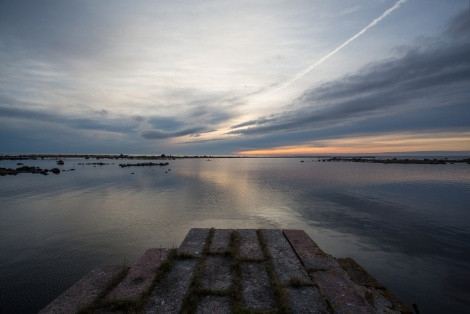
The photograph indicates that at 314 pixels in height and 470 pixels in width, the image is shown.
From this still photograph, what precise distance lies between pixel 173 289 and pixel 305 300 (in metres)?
2.92

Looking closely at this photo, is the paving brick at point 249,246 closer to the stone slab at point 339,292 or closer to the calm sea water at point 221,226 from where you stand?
the stone slab at point 339,292

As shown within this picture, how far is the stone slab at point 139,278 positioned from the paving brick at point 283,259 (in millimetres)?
3209

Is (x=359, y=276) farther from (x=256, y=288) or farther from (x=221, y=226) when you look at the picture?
(x=221, y=226)

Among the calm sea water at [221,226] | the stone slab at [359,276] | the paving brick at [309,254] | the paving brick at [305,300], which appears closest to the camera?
the paving brick at [305,300]

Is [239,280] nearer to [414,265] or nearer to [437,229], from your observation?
[414,265]

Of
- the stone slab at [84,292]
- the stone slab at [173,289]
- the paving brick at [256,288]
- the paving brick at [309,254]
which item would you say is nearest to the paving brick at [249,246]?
the paving brick at [256,288]

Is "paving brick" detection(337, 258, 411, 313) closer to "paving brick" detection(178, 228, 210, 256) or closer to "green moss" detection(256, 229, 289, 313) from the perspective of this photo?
"green moss" detection(256, 229, 289, 313)

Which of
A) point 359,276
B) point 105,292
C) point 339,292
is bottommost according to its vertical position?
point 359,276

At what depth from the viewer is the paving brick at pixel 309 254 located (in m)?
6.00

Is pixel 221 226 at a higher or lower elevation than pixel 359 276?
lower

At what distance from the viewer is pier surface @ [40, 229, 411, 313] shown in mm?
4258

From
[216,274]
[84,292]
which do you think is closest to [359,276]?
[216,274]

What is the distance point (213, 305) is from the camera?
4320 millimetres

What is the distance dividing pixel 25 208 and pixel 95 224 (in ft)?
26.7
